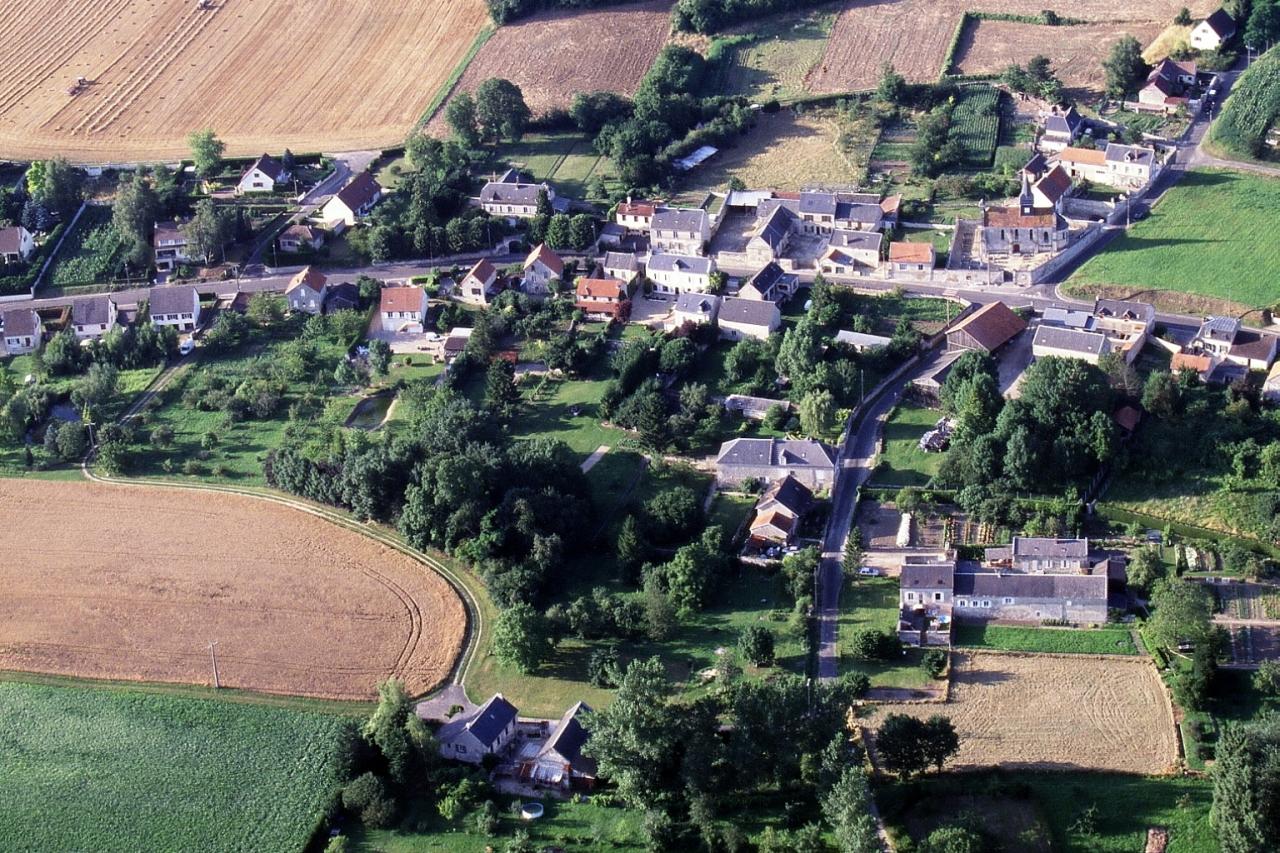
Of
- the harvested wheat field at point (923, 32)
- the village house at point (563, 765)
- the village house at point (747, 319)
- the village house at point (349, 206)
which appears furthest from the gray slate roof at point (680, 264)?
the village house at point (563, 765)

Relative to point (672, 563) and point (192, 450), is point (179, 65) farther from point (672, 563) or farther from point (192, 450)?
point (672, 563)

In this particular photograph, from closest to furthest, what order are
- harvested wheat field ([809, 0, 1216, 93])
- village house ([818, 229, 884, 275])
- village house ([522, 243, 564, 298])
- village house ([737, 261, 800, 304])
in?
village house ([737, 261, 800, 304]), village house ([818, 229, 884, 275]), village house ([522, 243, 564, 298]), harvested wheat field ([809, 0, 1216, 93])

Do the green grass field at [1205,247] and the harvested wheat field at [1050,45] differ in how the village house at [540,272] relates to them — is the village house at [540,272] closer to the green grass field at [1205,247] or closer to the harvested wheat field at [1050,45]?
the green grass field at [1205,247]

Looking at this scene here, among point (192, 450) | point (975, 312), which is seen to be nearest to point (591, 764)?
point (192, 450)

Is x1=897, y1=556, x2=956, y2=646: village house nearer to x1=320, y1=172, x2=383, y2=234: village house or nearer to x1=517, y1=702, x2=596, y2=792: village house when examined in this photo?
x1=517, y1=702, x2=596, y2=792: village house

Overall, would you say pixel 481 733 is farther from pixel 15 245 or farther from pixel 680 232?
pixel 15 245

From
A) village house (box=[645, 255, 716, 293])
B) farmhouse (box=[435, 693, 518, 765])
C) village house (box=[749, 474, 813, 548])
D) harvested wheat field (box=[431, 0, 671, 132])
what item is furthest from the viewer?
harvested wheat field (box=[431, 0, 671, 132])

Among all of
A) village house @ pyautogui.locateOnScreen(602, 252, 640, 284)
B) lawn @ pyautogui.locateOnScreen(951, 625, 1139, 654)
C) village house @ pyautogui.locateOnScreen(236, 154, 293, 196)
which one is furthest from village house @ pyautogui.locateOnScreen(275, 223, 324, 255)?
lawn @ pyautogui.locateOnScreen(951, 625, 1139, 654)
